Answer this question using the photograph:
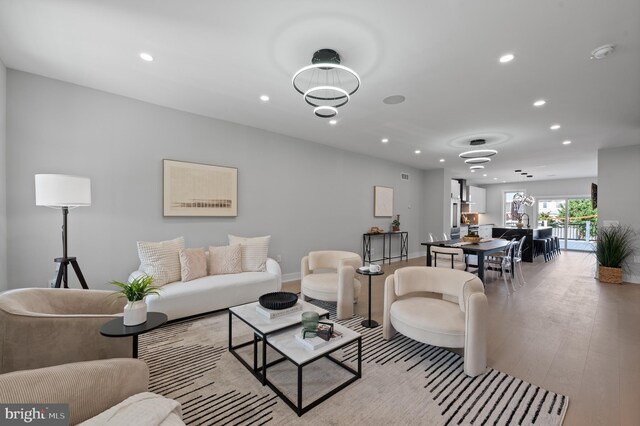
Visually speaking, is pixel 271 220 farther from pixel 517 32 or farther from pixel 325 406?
pixel 517 32

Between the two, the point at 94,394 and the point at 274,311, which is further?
the point at 274,311

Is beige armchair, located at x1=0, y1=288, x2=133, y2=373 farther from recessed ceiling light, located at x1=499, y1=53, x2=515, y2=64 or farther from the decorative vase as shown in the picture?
recessed ceiling light, located at x1=499, y1=53, x2=515, y2=64

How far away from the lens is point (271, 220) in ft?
16.9

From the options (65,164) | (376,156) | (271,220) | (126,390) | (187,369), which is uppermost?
(376,156)

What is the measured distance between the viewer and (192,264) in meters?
3.62

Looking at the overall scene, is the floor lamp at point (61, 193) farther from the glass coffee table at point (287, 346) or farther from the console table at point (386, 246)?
the console table at point (386, 246)

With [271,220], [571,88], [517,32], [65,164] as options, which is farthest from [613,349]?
[65,164]

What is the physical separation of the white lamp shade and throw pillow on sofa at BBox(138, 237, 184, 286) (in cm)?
90

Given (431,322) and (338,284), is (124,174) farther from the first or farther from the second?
(431,322)

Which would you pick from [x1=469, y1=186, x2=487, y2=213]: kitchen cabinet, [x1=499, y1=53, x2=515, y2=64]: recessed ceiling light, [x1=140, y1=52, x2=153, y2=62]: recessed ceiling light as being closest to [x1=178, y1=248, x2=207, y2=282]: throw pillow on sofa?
[x1=140, y1=52, x2=153, y2=62]: recessed ceiling light

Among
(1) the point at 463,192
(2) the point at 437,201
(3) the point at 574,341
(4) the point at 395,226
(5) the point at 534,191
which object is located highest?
(5) the point at 534,191

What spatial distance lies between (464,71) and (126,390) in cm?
380
